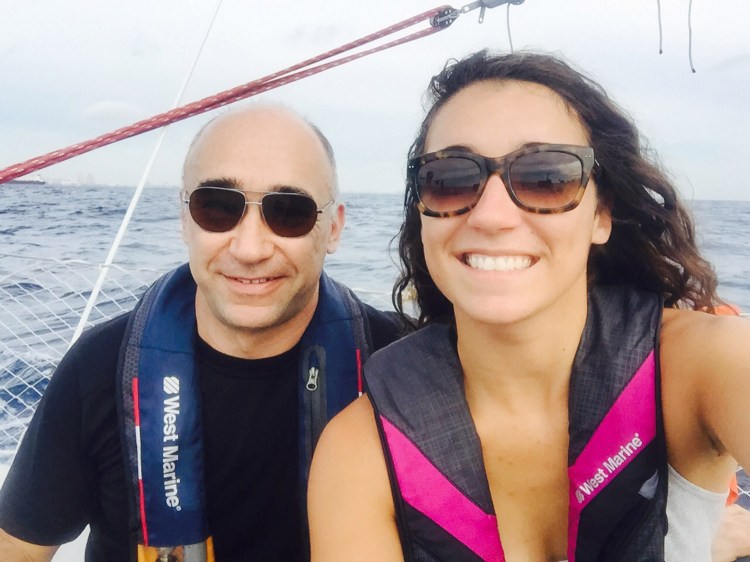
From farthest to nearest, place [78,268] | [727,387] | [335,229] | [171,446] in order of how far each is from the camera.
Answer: [78,268], [335,229], [171,446], [727,387]

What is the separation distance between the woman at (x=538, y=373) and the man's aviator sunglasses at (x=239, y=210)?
1.45 feet

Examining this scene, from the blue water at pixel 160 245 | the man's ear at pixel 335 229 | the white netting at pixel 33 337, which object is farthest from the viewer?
the blue water at pixel 160 245

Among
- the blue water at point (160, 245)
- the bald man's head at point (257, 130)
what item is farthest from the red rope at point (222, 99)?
the blue water at point (160, 245)

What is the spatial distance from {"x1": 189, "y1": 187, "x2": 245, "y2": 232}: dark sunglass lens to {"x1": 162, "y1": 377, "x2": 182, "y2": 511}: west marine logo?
1.61 ft

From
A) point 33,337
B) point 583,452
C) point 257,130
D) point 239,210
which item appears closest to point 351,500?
point 583,452

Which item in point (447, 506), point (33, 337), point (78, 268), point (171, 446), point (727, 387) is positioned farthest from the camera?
point (78, 268)

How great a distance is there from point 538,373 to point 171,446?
1.06 m

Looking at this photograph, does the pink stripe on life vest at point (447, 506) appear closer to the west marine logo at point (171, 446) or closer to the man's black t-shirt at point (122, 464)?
the man's black t-shirt at point (122, 464)

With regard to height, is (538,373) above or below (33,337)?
above

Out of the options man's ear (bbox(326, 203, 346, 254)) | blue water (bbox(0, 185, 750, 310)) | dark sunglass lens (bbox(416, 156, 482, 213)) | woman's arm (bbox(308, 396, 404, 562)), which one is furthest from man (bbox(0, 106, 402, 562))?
blue water (bbox(0, 185, 750, 310))

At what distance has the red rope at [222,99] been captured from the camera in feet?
5.89

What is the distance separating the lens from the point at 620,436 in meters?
1.30

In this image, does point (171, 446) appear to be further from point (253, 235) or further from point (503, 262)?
point (503, 262)

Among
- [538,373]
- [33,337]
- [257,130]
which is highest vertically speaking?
[257,130]
